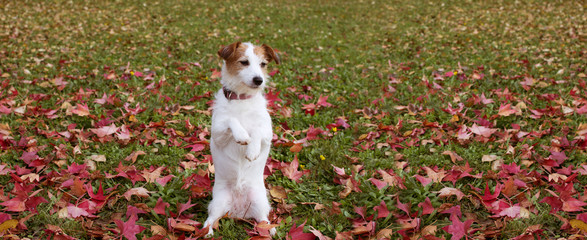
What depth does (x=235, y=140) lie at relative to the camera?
2.90m

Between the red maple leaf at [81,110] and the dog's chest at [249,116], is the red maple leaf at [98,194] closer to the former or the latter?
the dog's chest at [249,116]

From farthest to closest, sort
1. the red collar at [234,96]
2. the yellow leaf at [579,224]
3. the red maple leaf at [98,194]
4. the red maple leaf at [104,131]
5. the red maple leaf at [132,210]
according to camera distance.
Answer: the red maple leaf at [104,131] → the red maple leaf at [98,194] → the red maple leaf at [132,210] → the red collar at [234,96] → the yellow leaf at [579,224]

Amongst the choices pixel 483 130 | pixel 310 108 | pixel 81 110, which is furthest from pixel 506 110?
pixel 81 110

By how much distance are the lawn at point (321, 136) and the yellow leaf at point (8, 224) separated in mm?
11

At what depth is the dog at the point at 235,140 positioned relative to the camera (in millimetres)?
3004

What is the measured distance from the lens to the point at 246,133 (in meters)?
2.83

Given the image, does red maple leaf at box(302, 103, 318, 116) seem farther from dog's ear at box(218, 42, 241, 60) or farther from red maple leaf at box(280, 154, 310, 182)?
dog's ear at box(218, 42, 241, 60)

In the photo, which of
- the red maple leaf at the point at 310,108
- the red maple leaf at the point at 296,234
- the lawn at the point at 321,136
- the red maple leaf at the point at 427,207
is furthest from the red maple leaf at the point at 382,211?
the red maple leaf at the point at 310,108

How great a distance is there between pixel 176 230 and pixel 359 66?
20.7 ft

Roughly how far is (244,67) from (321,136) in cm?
223

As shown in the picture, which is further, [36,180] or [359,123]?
[359,123]

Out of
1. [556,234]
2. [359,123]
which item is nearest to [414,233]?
[556,234]

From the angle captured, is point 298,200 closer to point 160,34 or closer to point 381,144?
point 381,144

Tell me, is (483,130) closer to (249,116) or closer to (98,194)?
(249,116)
